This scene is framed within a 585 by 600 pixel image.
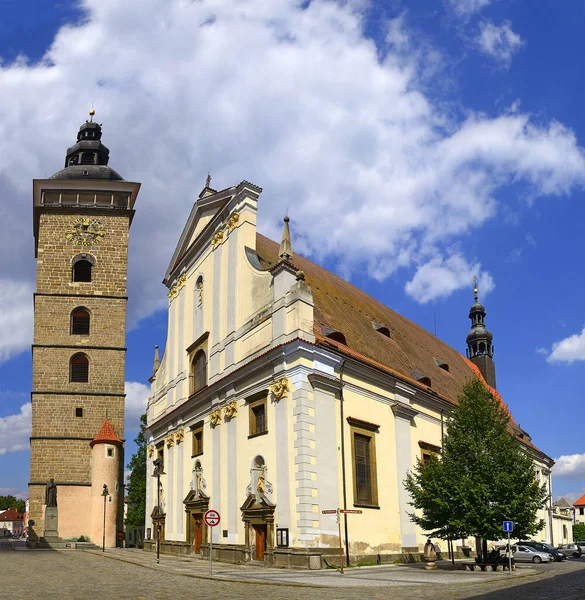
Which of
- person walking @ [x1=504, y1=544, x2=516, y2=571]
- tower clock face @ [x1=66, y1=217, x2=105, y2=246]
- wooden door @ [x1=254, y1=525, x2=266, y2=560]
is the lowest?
person walking @ [x1=504, y1=544, x2=516, y2=571]

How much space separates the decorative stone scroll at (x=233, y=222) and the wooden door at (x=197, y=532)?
12.5m

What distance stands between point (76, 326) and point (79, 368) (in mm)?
3031

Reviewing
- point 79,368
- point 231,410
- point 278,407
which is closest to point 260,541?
point 278,407

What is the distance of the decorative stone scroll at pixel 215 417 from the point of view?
30.4m

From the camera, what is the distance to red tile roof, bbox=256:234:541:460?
2925cm

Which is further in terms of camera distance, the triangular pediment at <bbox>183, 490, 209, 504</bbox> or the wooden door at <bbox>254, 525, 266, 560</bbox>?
the triangular pediment at <bbox>183, 490, 209, 504</bbox>

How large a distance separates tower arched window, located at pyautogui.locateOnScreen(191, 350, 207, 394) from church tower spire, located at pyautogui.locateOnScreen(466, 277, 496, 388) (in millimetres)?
28322

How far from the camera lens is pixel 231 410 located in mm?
28969

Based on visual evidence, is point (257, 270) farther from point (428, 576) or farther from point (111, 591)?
point (111, 591)

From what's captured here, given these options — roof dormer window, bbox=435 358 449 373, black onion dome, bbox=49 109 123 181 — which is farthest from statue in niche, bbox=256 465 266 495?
black onion dome, bbox=49 109 123 181

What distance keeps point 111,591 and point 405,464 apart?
16.4 m

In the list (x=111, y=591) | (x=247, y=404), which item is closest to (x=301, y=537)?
(x=247, y=404)

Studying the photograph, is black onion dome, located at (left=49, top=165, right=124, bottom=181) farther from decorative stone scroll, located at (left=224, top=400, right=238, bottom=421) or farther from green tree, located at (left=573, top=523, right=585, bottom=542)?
green tree, located at (left=573, top=523, right=585, bottom=542)

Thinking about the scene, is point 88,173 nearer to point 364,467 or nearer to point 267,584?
point 364,467
